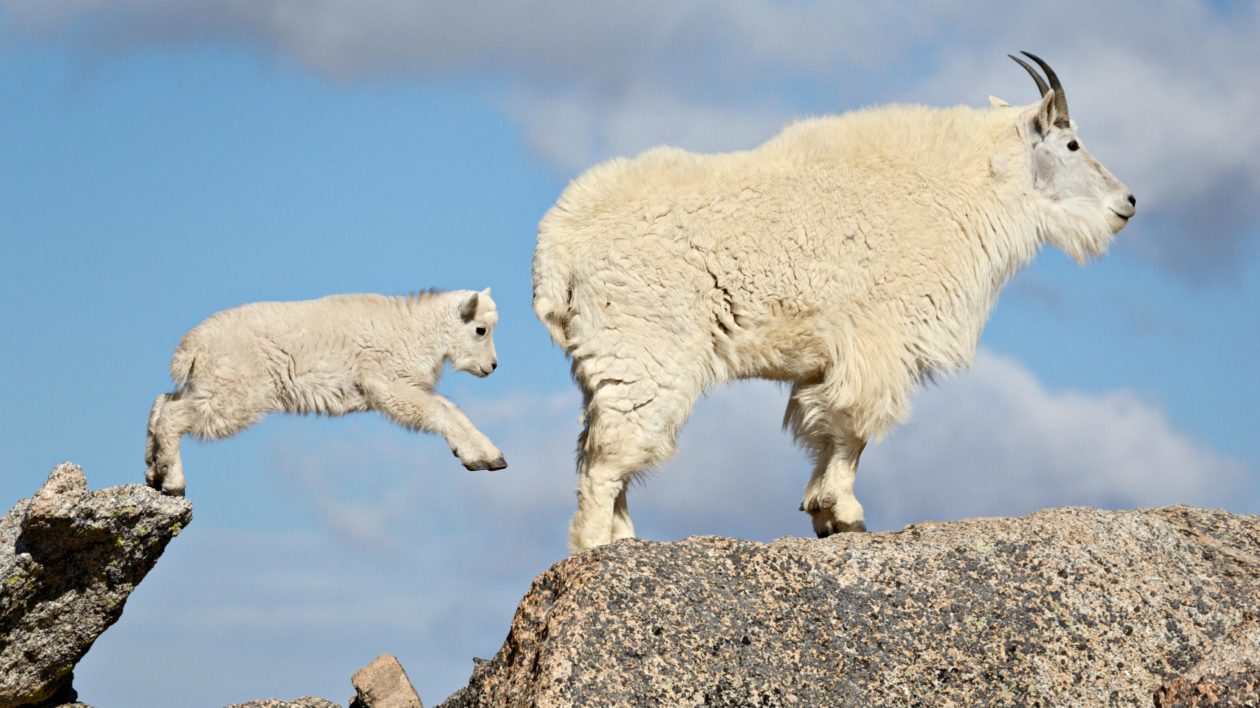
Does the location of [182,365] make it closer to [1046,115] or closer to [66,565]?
[66,565]

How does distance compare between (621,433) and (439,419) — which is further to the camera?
(439,419)

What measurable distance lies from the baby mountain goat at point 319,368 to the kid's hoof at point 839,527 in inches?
82.9

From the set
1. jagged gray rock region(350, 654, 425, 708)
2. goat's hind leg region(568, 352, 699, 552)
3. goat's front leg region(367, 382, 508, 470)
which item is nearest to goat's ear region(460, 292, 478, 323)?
goat's front leg region(367, 382, 508, 470)

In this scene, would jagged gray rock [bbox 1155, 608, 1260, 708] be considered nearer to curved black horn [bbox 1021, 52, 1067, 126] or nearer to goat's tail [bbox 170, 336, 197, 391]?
curved black horn [bbox 1021, 52, 1067, 126]

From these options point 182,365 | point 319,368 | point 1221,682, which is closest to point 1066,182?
point 1221,682

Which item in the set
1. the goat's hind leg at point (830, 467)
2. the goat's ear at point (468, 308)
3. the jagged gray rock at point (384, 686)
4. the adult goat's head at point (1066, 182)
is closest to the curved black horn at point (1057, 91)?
the adult goat's head at point (1066, 182)

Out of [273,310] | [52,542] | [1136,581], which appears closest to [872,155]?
[1136,581]

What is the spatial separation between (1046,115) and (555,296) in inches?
145

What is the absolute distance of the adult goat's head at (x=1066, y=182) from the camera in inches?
361

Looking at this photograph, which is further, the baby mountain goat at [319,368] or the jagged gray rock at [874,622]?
the baby mountain goat at [319,368]

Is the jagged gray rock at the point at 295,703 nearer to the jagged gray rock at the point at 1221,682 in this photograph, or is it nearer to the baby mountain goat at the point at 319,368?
the baby mountain goat at the point at 319,368

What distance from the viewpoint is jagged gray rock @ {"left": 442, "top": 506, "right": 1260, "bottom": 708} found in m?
5.32

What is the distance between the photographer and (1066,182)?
30.6ft

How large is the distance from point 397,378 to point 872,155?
11.7 feet
